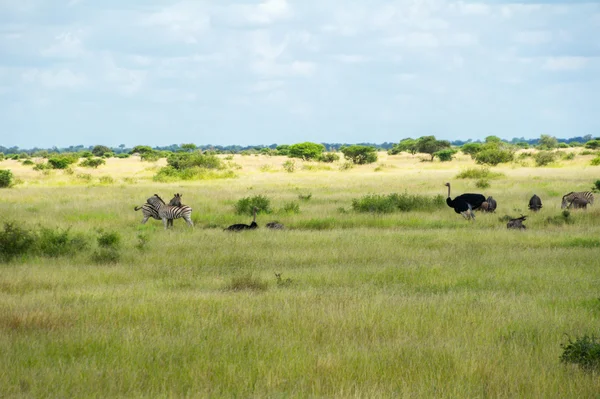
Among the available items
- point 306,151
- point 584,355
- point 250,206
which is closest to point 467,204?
point 250,206

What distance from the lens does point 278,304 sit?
9.70m

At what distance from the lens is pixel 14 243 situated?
15.2 metres

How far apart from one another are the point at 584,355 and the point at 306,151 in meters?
88.0

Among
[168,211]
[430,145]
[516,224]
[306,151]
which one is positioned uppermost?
[430,145]

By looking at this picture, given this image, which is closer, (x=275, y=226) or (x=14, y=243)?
(x=14, y=243)

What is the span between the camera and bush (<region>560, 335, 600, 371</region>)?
6.94 m

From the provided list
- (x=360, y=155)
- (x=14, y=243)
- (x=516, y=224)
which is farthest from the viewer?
(x=360, y=155)

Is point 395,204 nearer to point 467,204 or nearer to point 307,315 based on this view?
point 467,204

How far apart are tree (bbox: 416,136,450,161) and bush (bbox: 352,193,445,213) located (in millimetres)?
79442

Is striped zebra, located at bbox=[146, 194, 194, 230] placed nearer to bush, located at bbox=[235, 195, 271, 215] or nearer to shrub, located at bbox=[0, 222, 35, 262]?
bush, located at bbox=[235, 195, 271, 215]

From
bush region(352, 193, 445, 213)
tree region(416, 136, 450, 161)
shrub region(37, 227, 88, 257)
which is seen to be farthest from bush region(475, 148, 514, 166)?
shrub region(37, 227, 88, 257)

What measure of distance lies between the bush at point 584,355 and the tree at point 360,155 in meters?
78.2

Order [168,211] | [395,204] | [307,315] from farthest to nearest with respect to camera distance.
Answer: [395,204] < [168,211] < [307,315]

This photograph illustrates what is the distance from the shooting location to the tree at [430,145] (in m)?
104
